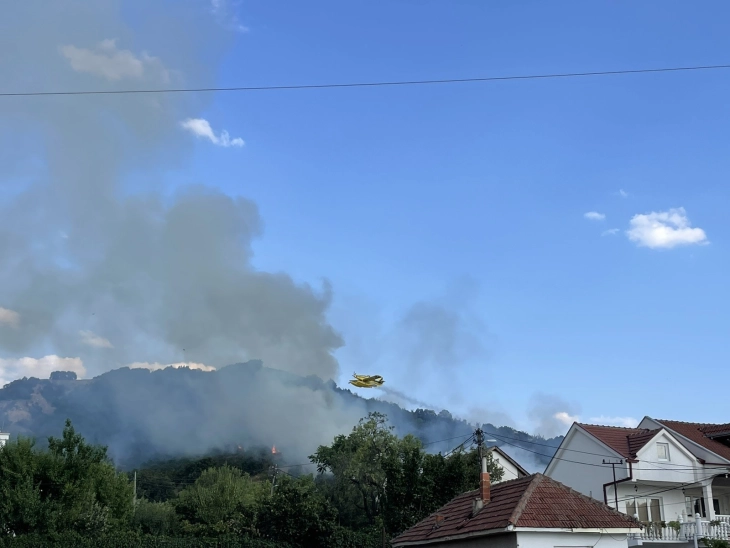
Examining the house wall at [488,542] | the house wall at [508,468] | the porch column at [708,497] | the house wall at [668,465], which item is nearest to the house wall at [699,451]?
the house wall at [668,465]

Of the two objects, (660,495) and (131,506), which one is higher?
(660,495)

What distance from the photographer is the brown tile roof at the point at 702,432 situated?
142 feet

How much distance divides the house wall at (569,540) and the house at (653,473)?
1794 centimetres

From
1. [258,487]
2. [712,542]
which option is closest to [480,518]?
[712,542]

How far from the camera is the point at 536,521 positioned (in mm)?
21328

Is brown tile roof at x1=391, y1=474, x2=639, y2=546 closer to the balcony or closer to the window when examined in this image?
the balcony

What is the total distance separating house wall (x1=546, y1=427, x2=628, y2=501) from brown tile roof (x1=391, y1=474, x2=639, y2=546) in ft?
60.1

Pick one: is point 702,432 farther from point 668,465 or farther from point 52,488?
point 52,488

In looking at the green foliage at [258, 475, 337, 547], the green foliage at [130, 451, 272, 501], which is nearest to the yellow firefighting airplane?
the green foliage at [130, 451, 272, 501]

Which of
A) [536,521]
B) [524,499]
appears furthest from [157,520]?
[536,521]

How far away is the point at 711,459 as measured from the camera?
41344mm

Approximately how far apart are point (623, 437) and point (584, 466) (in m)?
2.98

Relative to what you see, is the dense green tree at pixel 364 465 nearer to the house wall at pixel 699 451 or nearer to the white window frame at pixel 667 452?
the white window frame at pixel 667 452

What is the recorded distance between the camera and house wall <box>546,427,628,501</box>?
4128cm
